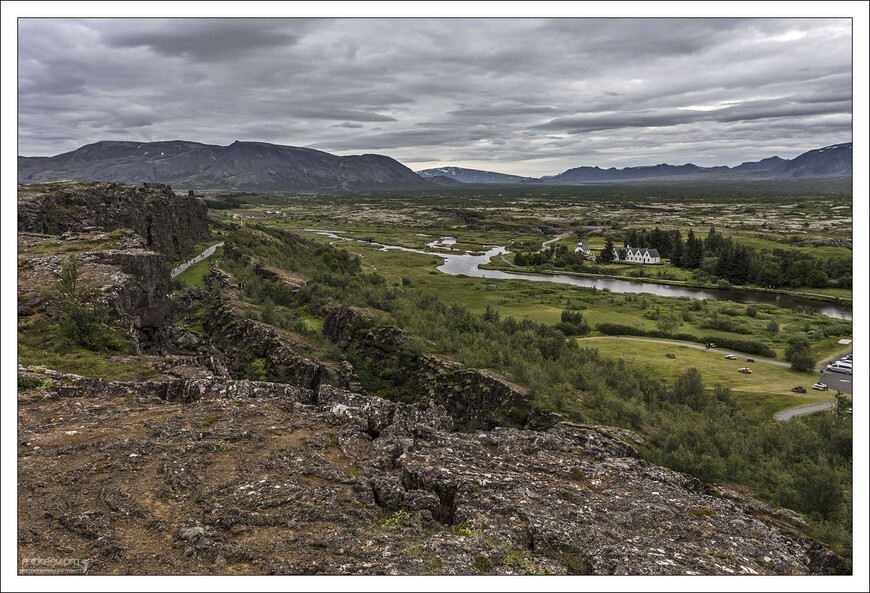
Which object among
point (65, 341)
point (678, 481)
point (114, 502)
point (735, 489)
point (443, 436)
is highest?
point (65, 341)

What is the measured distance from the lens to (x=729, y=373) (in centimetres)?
6034

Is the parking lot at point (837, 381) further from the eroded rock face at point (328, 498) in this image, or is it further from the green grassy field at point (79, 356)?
the green grassy field at point (79, 356)

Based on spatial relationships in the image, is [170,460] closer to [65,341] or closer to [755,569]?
[65,341]

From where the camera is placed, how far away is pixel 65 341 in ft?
77.3

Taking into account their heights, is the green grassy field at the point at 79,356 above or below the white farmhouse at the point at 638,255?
above

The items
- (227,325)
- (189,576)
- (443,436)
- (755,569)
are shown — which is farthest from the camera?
(227,325)

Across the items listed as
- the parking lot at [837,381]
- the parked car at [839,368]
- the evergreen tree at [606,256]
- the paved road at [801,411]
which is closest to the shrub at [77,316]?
the paved road at [801,411]

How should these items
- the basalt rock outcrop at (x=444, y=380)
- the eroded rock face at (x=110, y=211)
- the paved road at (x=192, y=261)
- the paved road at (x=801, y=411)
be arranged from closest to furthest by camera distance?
the basalt rock outcrop at (x=444, y=380)
the eroded rock face at (x=110, y=211)
the paved road at (x=801, y=411)
the paved road at (x=192, y=261)

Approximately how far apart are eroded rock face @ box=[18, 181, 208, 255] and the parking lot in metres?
81.8

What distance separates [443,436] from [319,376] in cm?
1403

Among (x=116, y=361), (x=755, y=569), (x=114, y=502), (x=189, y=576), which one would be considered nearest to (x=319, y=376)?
(x=116, y=361)

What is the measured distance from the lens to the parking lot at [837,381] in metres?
56.5

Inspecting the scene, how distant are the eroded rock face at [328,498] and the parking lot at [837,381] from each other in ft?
161

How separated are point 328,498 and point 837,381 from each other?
232 ft
